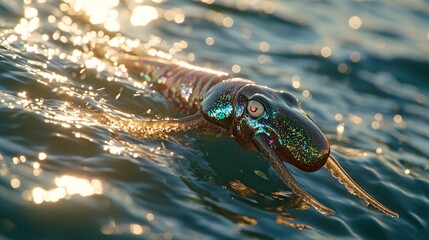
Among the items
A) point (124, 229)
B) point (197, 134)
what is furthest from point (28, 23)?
point (124, 229)

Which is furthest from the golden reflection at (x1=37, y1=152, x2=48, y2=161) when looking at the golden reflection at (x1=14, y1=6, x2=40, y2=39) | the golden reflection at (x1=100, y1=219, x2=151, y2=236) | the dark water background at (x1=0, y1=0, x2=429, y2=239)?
the golden reflection at (x1=14, y1=6, x2=40, y2=39)

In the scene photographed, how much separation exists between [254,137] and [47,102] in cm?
188

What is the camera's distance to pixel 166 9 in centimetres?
1059

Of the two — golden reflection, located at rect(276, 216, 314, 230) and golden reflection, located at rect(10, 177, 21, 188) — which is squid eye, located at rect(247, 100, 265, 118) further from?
golden reflection, located at rect(10, 177, 21, 188)

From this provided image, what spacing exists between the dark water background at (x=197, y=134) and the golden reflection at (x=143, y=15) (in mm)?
49

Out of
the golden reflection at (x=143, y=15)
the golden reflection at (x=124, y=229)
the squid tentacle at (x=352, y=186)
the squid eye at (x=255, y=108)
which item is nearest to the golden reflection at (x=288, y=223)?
the squid tentacle at (x=352, y=186)

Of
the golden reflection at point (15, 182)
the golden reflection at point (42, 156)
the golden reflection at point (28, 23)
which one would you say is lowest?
the golden reflection at point (15, 182)

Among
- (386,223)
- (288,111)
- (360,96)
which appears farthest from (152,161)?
(360,96)

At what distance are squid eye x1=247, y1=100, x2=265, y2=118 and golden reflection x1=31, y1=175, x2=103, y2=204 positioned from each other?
147 centimetres

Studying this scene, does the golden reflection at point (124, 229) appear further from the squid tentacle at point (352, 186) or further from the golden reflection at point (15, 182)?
the squid tentacle at point (352, 186)

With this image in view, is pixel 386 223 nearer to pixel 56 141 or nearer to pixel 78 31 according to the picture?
pixel 56 141

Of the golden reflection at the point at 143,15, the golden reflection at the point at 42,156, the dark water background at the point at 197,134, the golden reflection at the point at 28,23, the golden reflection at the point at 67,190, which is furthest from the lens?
the golden reflection at the point at 143,15

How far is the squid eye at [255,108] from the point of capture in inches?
223

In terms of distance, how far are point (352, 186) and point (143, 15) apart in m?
5.30
